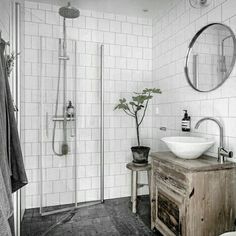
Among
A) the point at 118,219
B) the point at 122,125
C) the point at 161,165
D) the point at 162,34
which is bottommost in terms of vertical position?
the point at 118,219

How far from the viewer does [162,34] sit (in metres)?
2.84

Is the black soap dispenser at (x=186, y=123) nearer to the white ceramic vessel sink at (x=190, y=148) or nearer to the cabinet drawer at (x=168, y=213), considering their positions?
the white ceramic vessel sink at (x=190, y=148)

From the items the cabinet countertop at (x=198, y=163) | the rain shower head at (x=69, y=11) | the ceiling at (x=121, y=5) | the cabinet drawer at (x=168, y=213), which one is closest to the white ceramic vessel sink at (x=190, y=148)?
the cabinet countertop at (x=198, y=163)

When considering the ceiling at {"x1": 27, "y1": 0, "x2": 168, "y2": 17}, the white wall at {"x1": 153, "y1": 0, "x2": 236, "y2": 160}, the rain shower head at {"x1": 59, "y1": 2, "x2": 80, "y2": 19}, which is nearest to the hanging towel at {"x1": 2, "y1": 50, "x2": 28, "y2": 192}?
the rain shower head at {"x1": 59, "y1": 2, "x2": 80, "y2": 19}

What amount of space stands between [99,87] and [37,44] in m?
0.91

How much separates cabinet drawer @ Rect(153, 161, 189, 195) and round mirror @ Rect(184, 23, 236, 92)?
856 mm

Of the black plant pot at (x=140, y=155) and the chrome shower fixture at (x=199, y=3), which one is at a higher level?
the chrome shower fixture at (x=199, y=3)

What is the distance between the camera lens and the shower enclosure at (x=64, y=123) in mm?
2438

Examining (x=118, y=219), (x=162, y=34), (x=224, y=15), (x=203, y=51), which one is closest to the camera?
(x=224, y=15)

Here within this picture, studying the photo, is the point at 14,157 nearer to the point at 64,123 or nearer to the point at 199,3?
the point at 64,123

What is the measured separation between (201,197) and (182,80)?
1327 mm

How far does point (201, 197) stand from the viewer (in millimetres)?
1597

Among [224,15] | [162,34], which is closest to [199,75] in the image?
[224,15]

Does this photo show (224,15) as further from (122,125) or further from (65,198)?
(65,198)
